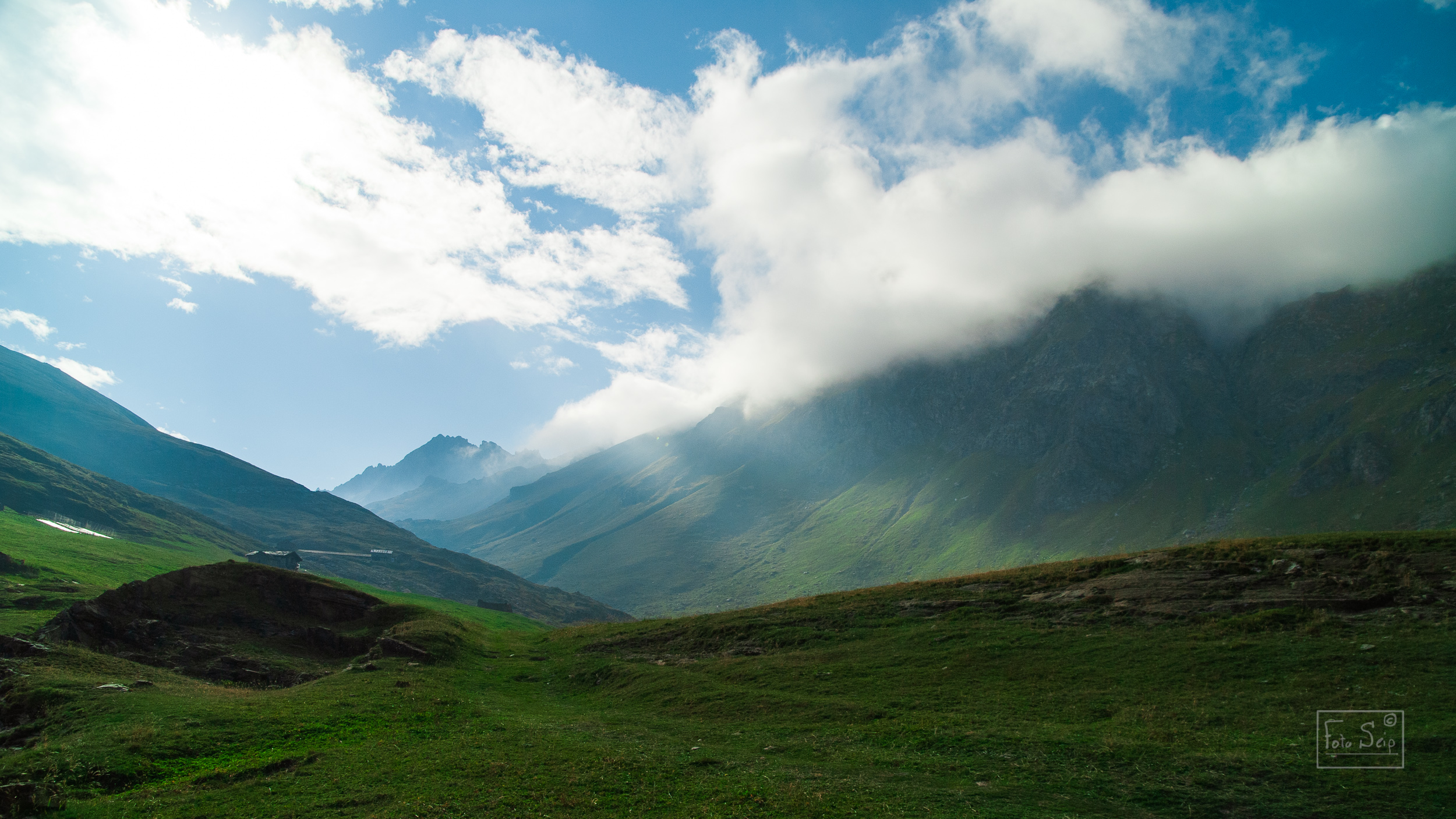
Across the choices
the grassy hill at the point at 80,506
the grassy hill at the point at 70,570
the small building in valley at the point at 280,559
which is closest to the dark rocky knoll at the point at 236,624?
the grassy hill at the point at 70,570

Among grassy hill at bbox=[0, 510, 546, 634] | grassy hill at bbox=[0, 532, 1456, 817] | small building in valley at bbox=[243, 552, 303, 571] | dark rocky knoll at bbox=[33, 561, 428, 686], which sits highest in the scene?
grassy hill at bbox=[0, 532, 1456, 817]

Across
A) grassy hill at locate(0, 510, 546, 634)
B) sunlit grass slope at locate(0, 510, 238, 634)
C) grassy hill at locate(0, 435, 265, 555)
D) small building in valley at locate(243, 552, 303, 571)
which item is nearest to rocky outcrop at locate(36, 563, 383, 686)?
grassy hill at locate(0, 510, 546, 634)

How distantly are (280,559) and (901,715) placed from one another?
166 m

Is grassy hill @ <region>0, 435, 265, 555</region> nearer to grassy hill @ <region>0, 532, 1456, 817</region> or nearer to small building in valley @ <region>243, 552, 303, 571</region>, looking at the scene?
small building in valley @ <region>243, 552, 303, 571</region>

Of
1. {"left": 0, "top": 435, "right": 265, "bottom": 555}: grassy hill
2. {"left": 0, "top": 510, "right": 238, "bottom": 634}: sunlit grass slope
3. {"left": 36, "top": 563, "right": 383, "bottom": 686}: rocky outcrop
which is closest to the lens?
{"left": 36, "top": 563, "right": 383, "bottom": 686}: rocky outcrop

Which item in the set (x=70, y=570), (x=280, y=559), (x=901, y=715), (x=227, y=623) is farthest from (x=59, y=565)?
(x=901, y=715)

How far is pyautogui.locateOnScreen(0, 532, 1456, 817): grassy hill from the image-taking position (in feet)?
65.1

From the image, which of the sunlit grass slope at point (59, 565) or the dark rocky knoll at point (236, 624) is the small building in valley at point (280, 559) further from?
the dark rocky knoll at point (236, 624)

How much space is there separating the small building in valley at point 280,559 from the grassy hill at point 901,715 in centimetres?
12426

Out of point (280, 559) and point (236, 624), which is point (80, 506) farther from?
point (236, 624)

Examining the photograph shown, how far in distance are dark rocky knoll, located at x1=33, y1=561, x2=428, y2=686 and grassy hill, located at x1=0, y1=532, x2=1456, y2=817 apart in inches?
141

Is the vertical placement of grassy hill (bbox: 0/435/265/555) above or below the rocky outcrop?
below

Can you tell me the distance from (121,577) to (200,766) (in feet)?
332

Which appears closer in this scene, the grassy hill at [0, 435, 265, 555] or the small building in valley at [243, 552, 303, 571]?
the small building in valley at [243, 552, 303, 571]
